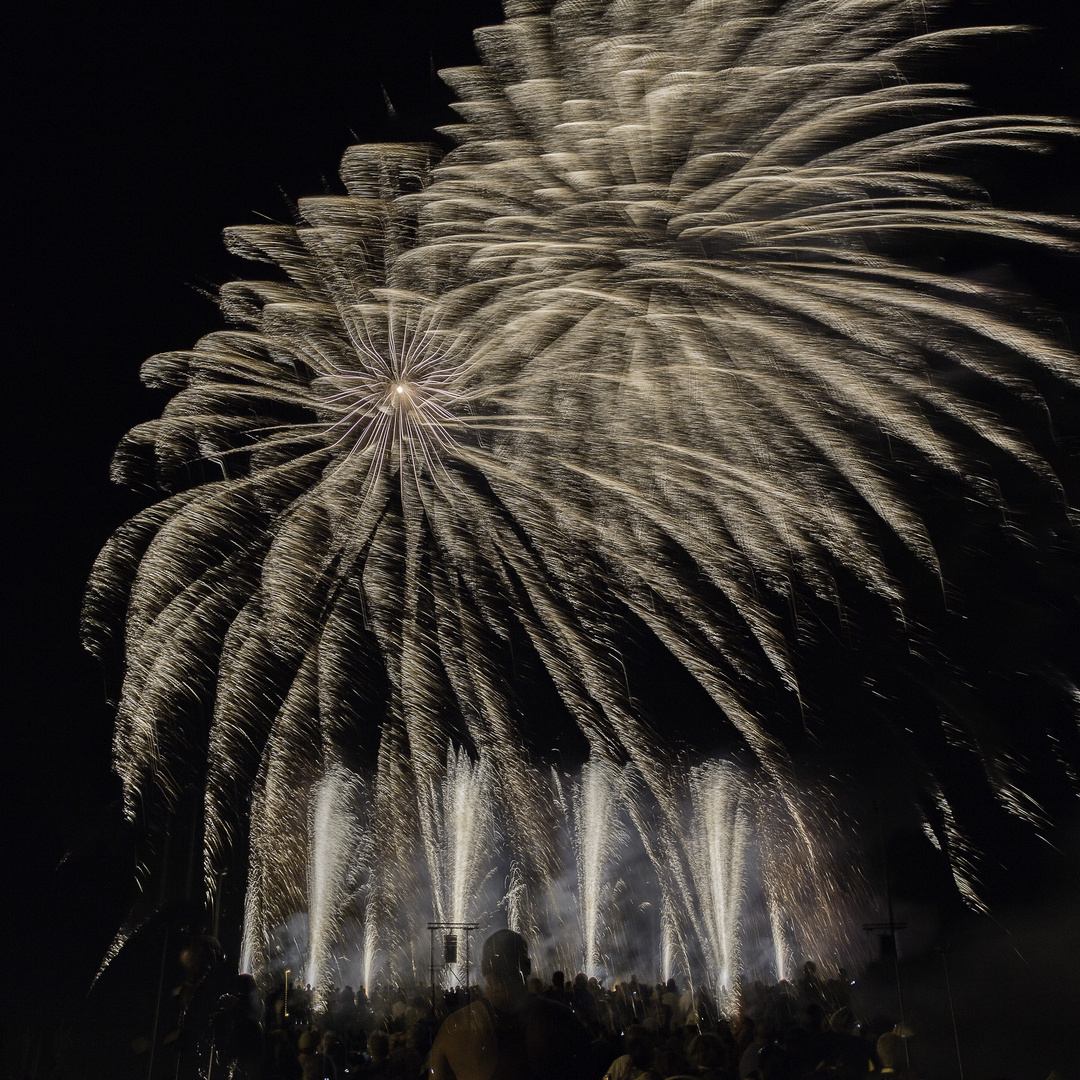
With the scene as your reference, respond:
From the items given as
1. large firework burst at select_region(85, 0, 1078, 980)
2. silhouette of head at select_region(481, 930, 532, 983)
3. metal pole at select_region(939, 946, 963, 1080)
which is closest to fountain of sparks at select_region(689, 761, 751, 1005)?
metal pole at select_region(939, 946, 963, 1080)

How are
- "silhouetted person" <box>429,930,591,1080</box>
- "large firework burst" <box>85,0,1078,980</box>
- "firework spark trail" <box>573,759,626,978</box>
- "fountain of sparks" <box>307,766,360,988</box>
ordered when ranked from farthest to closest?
"firework spark trail" <box>573,759,626,978</box>
"fountain of sparks" <box>307,766,360,988</box>
"large firework burst" <box>85,0,1078,980</box>
"silhouetted person" <box>429,930,591,1080</box>

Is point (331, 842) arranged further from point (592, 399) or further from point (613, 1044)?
point (613, 1044)

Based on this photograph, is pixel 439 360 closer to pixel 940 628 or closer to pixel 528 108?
pixel 528 108

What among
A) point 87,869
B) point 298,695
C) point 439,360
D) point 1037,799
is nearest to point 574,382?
point 439,360

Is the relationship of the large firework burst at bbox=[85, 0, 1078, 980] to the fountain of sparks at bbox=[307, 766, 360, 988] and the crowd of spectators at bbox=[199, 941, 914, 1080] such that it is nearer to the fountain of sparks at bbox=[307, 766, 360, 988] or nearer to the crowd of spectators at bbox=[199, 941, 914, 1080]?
the crowd of spectators at bbox=[199, 941, 914, 1080]

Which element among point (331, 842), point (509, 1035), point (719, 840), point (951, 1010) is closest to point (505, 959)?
point (509, 1035)
